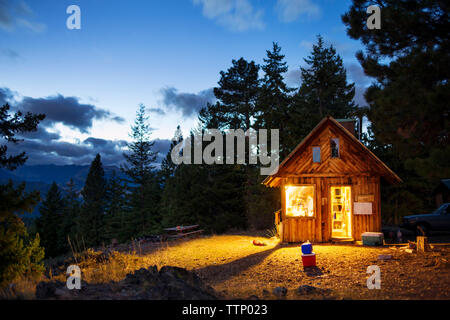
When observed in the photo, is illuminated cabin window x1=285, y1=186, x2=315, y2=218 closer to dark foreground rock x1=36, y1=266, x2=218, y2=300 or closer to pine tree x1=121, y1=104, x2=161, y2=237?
dark foreground rock x1=36, y1=266, x2=218, y2=300

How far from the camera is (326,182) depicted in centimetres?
1362

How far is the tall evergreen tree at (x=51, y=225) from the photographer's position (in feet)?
140

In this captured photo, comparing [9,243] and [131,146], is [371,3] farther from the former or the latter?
[131,146]

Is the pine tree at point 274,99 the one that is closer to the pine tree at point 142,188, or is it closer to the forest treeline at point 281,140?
the forest treeline at point 281,140

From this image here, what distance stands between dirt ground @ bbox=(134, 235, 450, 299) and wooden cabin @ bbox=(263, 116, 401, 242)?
1.06 meters

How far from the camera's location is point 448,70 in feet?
24.1

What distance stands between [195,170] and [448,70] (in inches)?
861

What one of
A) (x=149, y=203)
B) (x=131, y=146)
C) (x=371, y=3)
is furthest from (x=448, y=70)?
(x=131, y=146)

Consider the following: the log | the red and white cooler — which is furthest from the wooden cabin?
the red and white cooler

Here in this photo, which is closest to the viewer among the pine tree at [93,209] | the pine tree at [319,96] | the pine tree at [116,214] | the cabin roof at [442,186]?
the cabin roof at [442,186]

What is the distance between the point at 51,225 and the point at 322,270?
46512 millimetres

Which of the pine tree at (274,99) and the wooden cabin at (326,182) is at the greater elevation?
the pine tree at (274,99)

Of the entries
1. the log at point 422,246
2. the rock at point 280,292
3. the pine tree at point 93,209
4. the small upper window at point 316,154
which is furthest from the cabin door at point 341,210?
the pine tree at point 93,209

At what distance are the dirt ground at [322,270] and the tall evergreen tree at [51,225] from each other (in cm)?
3755
